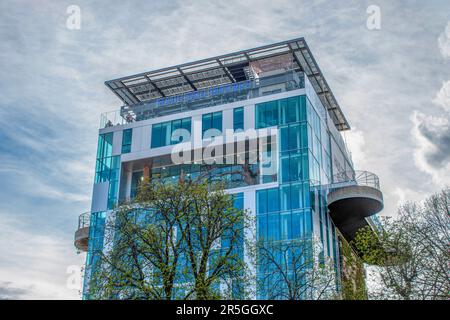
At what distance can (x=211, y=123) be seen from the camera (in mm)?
59625

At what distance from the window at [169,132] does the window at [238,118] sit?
4749 millimetres

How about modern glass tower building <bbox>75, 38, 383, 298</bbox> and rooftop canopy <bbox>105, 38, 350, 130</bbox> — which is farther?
rooftop canopy <bbox>105, 38, 350, 130</bbox>

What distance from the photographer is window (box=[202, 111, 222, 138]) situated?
2322 inches

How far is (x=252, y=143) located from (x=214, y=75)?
10.9 meters

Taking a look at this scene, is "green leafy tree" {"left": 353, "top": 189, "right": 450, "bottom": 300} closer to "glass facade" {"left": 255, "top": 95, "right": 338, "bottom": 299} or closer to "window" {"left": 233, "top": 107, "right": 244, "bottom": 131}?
"glass facade" {"left": 255, "top": 95, "right": 338, "bottom": 299}

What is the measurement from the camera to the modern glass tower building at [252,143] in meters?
53.4

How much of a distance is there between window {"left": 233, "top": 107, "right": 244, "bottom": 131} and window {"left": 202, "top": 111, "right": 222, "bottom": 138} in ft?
4.74

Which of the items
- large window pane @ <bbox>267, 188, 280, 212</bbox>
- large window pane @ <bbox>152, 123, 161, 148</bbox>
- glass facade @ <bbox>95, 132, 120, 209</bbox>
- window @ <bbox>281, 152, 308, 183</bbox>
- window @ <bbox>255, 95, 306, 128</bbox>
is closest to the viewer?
large window pane @ <bbox>267, 188, 280, 212</bbox>

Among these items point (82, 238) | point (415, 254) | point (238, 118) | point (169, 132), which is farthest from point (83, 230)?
point (415, 254)

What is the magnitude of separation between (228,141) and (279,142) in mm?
5119

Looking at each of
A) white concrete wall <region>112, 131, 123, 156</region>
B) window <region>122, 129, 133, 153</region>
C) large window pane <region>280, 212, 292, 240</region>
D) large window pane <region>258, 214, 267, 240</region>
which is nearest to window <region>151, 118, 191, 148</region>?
window <region>122, 129, 133, 153</region>

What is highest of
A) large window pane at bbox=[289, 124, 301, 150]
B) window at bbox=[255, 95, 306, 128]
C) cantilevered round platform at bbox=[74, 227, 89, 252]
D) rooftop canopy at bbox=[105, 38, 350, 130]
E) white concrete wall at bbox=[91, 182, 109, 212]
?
rooftop canopy at bbox=[105, 38, 350, 130]

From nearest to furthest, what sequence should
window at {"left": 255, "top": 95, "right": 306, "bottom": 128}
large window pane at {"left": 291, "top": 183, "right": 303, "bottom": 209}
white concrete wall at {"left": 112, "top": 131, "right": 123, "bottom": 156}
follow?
large window pane at {"left": 291, "top": 183, "right": 303, "bottom": 209}
window at {"left": 255, "top": 95, "right": 306, "bottom": 128}
white concrete wall at {"left": 112, "top": 131, "right": 123, "bottom": 156}
